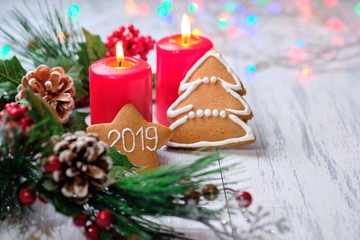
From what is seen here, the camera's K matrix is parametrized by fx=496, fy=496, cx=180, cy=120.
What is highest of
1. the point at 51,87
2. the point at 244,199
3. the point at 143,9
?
the point at 51,87

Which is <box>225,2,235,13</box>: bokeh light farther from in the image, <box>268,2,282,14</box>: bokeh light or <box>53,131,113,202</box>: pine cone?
<box>53,131,113,202</box>: pine cone

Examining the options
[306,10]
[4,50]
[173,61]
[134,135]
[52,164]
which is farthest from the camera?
[306,10]

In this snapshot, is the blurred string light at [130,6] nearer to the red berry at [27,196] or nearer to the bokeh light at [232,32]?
the bokeh light at [232,32]

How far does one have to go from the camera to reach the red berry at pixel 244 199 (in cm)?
95

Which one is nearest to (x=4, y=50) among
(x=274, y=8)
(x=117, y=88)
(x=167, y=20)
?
(x=117, y=88)

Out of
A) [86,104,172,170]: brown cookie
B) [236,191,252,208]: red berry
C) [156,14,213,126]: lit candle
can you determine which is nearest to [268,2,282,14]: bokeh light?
[156,14,213,126]: lit candle

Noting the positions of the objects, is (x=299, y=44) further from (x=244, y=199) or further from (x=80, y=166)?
(x=80, y=166)

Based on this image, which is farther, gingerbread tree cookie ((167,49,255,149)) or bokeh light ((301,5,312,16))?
bokeh light ((301,5,312,16))

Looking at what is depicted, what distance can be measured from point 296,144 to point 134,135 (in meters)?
0.42

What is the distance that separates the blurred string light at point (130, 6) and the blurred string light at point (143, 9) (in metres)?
0.03

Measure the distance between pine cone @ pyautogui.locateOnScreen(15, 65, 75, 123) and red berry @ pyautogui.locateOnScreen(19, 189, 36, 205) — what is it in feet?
1.12

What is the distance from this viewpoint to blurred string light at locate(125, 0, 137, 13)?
2.45m

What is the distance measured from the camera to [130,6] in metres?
2.50

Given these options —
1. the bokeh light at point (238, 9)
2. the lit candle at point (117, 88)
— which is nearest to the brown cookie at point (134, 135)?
the lit candle at point (117, 88)
